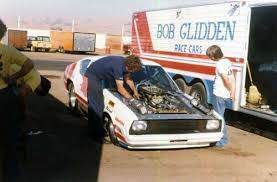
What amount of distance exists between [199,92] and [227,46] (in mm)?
1516

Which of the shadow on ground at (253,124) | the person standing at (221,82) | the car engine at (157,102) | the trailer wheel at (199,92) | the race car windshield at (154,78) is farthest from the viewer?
Answer: the trailer wheel at (199,92)

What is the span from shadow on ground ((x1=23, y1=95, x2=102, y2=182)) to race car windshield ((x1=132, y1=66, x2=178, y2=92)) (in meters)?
1.36

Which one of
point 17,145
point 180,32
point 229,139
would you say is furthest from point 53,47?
point 17,145

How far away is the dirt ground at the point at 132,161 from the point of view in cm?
684

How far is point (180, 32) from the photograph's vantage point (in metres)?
13.6

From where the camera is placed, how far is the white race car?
309 inches

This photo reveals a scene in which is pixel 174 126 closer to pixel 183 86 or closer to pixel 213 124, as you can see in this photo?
pixel 213 124

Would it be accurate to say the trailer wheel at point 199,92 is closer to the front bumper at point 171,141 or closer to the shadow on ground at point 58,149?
the shadow on ground at point 58,149

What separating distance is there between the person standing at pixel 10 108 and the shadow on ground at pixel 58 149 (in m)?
1.36

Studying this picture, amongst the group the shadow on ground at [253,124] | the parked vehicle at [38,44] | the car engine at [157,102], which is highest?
the car engine at [157,102]

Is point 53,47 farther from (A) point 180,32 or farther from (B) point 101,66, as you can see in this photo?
(B) point 101,66

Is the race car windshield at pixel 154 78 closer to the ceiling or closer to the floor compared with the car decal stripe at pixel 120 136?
closer to the ceiling

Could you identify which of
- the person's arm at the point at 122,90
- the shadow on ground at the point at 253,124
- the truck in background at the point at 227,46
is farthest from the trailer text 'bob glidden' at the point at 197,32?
the person's arm at the point at 122,90

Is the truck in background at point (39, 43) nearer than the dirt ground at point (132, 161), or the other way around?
the dirt ground at point (132, 161)
